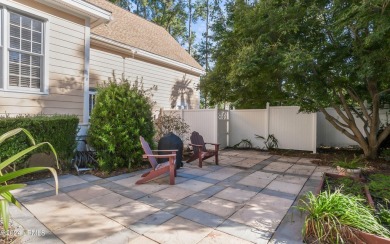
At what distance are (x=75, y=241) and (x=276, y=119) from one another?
8.43 metres

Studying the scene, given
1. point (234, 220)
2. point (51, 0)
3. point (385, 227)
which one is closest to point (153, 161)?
point (234, 220)

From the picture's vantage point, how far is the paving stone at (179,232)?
7.80 feet

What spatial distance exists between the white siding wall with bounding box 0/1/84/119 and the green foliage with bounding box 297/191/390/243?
230 inches

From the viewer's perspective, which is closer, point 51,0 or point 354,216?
point 354,216

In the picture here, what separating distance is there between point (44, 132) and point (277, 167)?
18.8 ft

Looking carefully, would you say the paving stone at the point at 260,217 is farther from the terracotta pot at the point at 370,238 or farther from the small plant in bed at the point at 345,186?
the small plant in bed at the point at 345,186

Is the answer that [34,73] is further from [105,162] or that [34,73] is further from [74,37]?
[105,162]

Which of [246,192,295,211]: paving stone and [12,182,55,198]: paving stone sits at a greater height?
[12,182,55,198]: paving stone

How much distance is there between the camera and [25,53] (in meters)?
5.05

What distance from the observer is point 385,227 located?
2.47 m

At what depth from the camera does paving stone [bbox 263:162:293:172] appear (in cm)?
592

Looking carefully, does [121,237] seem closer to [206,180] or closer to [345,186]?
[206,180]

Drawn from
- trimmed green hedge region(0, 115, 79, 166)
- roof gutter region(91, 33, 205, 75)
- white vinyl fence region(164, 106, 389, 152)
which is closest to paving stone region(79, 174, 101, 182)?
trimmed green hedge region(0, 115, 79, 166)

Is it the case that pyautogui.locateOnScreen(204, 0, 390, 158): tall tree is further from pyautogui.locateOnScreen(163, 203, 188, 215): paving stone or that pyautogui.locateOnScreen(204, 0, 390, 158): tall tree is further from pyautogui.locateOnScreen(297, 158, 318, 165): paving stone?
pyautogui.locateOnScreen(163, 203, 188, 215): paving stone
